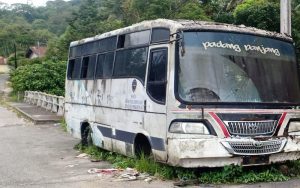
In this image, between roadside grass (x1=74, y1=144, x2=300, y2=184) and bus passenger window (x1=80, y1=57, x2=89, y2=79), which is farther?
bus passenger window (x1=80, y1=57, x2=89, y2=79)

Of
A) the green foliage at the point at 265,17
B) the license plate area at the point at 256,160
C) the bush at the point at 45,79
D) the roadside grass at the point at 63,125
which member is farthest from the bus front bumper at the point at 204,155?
the bush at the point at 45,79

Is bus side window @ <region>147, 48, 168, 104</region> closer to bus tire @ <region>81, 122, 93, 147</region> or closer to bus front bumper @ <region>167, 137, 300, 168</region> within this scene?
bus front bumper @ <region>167, 137, 300, 168</region>

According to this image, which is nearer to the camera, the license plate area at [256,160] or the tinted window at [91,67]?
the license plate area at [256,160]

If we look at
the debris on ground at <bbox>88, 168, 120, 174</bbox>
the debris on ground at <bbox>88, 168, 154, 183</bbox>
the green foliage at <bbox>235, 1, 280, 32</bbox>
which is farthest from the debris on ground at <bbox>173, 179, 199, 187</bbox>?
the green foliage at <bbox>235, 1, 280, 32</bbox>

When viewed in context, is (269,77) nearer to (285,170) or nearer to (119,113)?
(285,170)


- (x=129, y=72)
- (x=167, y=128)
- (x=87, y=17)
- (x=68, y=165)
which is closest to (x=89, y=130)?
(x=68, y=165)

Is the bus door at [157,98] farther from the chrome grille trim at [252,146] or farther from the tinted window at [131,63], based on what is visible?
the chrome grille trim at [252,146]

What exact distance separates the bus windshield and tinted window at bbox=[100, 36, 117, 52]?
302cm

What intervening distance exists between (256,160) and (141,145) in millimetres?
2431

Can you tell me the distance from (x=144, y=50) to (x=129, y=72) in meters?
0.75

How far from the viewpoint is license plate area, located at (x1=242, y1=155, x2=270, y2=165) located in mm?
8055

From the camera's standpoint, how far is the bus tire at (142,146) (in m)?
9.23

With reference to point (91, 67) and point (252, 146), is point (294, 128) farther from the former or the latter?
point (91, 67)

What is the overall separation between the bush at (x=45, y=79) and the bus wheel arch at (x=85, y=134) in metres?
25.2
